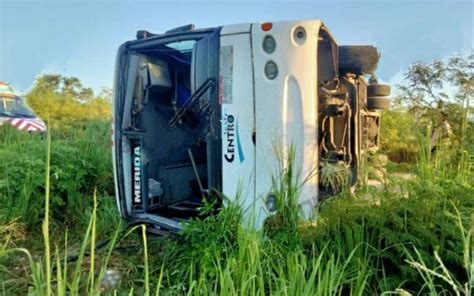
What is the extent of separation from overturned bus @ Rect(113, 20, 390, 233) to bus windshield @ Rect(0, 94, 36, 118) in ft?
25.8

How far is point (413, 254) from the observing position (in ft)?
6.75

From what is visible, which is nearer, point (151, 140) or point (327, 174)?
point (327, 174)

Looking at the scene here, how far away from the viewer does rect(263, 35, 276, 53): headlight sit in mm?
2641

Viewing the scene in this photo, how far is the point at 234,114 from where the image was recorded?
9.06 ft

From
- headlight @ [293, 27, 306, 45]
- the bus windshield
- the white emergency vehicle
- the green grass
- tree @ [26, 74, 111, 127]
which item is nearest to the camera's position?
the green grass

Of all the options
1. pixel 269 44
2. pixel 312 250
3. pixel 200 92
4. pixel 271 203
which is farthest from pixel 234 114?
pixel 312 250

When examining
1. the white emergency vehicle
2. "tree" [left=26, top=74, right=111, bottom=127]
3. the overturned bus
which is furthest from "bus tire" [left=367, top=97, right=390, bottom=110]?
"tree" [left=26, top=74, right=111, bottom=127]

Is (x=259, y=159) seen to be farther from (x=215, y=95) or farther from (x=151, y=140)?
(x=151, y=140)

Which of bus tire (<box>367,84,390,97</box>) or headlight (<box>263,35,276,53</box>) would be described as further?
bus tire (<box>367,84,390,97</box>)

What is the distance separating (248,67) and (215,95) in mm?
370

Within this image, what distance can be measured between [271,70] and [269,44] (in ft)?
0.63

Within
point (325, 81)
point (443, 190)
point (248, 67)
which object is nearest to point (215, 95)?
→ point (248, 67)

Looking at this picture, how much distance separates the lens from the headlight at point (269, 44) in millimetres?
2641

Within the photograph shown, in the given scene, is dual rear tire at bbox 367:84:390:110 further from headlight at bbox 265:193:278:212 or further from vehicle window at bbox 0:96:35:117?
vehicle window at bbox 0:96:35:117
